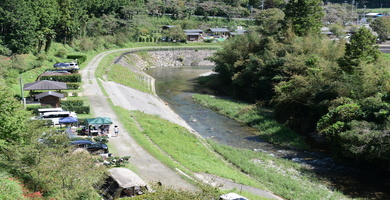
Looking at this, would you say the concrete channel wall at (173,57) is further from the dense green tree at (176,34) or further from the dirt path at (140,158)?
the dirt path at (140,158)

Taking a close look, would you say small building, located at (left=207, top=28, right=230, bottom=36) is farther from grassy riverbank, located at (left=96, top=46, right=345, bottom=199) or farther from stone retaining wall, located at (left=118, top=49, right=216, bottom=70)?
grassy riverbank, located at (left=96, top=46, right=345, bottom=199)

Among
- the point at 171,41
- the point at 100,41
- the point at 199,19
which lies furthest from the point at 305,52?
the point at 199,19

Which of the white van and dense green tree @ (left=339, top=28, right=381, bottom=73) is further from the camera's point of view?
dense green tree @ (left=339, top=28, right=381, bottom=73)

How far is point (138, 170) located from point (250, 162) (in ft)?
30.2

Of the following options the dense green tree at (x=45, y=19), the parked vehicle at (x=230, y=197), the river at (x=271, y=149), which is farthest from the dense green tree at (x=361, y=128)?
the dense green tree at (x=45, y=19)

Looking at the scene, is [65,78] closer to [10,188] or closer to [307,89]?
[307,89]

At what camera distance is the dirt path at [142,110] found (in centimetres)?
2045

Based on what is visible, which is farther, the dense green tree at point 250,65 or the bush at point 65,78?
the dense green tree at point 250,65

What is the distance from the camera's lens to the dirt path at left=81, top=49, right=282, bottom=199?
20453 mm

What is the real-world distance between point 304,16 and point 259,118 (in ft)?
69.1

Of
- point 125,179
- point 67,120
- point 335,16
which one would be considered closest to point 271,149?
point 67,120

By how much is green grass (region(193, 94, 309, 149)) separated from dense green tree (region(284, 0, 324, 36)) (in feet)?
46.6

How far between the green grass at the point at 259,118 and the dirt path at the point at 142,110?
602 centimetres

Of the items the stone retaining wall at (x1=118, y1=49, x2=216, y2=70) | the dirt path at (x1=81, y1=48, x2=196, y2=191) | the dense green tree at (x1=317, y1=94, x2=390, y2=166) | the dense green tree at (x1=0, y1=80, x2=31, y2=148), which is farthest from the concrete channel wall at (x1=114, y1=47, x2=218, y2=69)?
the dense green tree at (x1=0, y1=80, x2=31, y2=148)
